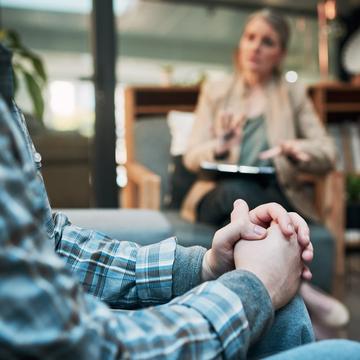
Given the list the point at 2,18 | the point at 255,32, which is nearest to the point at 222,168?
the point at 255,32

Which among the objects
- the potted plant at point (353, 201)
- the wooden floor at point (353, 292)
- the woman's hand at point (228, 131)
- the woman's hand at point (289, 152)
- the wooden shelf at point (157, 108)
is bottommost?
the wooden floor at point (353, 292)

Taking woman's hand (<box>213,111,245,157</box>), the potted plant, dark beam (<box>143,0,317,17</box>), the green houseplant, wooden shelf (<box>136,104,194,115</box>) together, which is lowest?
the potted plant

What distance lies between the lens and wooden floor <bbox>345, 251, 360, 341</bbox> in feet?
5.82

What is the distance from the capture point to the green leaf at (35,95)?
225 centimetres

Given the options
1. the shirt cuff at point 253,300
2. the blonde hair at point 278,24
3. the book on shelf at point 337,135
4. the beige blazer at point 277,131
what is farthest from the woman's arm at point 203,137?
the book on shelf at point 337,135

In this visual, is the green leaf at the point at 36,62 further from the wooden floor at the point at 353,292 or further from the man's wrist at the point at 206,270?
the man's wrist at the point at 206,270

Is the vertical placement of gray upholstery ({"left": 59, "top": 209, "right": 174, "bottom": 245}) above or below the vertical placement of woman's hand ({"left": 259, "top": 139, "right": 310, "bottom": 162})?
below

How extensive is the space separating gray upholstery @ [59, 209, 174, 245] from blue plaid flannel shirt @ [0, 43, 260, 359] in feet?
1.40

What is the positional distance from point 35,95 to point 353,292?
155cm

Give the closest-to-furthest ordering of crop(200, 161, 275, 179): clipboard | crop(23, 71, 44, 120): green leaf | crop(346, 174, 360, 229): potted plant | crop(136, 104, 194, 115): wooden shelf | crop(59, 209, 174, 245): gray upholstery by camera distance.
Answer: crop(59, 209, 174, 245): gray upholstery, crop(200, 161, 275, 179): clipboard, crop(23, 71, 44, 120): green leaf, crop(346, 174, 360, 229): potted plant, crop(136, 104, 194, 115): wooden shelf

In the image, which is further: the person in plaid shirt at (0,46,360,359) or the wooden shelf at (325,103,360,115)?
the wooden shelf at (325,103,360,115)

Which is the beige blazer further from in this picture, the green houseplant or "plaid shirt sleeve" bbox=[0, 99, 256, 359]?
"plaid shirt sleeve" bbox=[0, 99, 256, 359]

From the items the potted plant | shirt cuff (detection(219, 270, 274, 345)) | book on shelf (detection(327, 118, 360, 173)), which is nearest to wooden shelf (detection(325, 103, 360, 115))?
book on shelf (detection(327, 118, 360, 173))

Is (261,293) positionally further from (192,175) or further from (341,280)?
(341,280)
